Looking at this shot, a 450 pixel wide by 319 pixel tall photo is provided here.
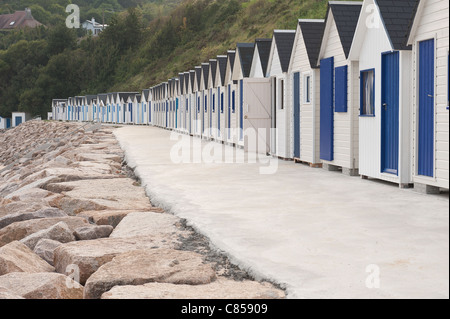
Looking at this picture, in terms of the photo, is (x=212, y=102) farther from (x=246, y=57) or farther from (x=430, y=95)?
(x=430, y=95)

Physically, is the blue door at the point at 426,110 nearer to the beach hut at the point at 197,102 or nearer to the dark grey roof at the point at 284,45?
the dark grey roof at the point at 284,45

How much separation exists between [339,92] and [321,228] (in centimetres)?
659

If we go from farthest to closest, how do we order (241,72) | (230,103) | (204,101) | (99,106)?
(99,106)
(204,101)
(230,103)
(241,72)

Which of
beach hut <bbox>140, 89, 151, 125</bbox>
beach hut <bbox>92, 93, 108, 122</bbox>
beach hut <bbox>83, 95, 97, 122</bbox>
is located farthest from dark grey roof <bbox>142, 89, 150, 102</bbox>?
beach hut <bbox>83, 95, 97, 122</bbox>

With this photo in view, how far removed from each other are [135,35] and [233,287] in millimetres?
115559

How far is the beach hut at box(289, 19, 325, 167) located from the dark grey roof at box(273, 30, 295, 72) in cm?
70

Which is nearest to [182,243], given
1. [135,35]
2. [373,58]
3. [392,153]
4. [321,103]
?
[392,153]

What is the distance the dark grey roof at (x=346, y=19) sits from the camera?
1296cm

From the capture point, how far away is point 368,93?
12070 millimetres

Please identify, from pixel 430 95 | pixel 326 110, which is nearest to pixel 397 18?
pixel 430 95

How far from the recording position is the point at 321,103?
14328 millimetres

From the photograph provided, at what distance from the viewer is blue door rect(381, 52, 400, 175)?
35.0 feet
